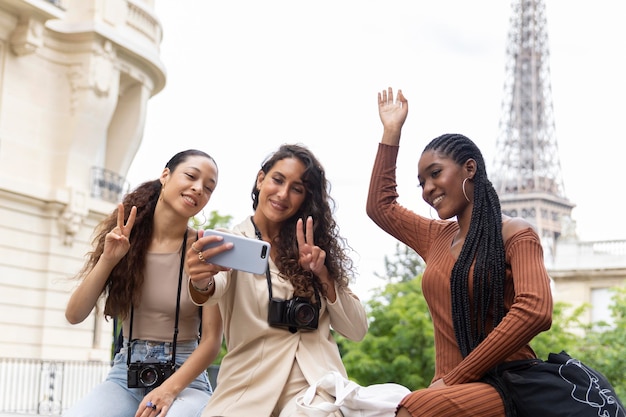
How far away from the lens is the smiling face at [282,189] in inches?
167

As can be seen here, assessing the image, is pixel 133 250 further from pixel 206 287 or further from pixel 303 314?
pixel 303 314

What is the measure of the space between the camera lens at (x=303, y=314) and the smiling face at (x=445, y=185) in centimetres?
73

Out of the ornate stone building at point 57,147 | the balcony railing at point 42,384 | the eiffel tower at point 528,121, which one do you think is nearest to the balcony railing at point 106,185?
the ornate stone building at point 57,147

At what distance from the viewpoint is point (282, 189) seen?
423 cm

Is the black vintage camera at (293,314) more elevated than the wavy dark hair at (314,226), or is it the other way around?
the wavy dark hair at (314,226)

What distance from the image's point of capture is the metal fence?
1784cm

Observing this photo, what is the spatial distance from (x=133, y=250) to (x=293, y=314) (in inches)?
37.4

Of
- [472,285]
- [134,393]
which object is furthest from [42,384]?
[472,285]

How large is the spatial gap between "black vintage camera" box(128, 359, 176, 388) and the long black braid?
5.14 feet

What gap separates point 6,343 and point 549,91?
74.1m

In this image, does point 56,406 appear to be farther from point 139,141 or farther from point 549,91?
point 549,91

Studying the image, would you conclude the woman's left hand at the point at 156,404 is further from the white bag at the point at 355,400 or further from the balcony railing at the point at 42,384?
the balcony railing at the point at 42,384

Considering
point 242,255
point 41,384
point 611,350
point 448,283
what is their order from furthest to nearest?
point 611,350 < point 41,384 < point 242,255 < point 448,283

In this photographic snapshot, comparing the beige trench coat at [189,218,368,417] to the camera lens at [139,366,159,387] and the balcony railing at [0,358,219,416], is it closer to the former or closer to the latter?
the camera lens at [139,366,159,387]
